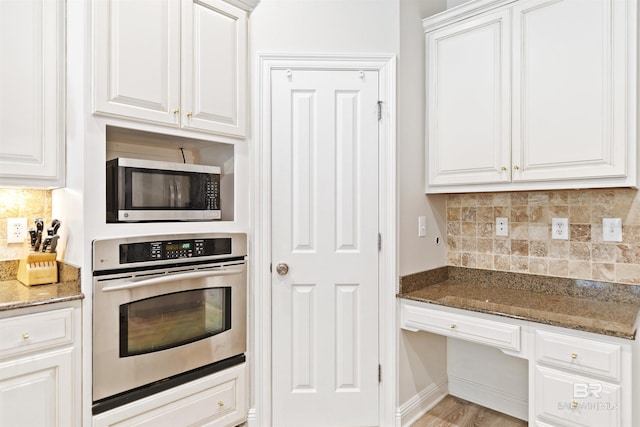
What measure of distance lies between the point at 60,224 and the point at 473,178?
2.17 metres

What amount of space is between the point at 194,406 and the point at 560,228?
2222 mm

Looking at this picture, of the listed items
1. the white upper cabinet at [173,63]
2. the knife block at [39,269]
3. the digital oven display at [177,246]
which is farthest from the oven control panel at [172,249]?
the white upper cabinet at [173,63]

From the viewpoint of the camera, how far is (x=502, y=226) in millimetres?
2406

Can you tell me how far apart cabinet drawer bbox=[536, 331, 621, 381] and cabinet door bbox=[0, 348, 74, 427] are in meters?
2.05

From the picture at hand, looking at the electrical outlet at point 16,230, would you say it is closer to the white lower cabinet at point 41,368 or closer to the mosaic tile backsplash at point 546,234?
the white lower cabinet at point 41,368

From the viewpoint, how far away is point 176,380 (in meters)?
1.92

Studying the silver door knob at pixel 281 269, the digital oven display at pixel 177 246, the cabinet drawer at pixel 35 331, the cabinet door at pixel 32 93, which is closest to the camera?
the cabinet drawer at pixel 35 331

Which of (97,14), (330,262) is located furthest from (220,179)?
(97,14)

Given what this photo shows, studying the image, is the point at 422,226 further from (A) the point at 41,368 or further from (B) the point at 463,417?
(A) the point at 41,368

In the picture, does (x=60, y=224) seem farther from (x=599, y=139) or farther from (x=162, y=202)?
(x=599, y=139)

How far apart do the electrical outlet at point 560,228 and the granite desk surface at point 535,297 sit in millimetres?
241

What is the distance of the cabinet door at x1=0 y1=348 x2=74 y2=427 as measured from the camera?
147 centimetres

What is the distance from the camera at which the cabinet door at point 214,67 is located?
1965 mm

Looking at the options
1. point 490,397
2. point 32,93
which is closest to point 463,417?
point 490,397
